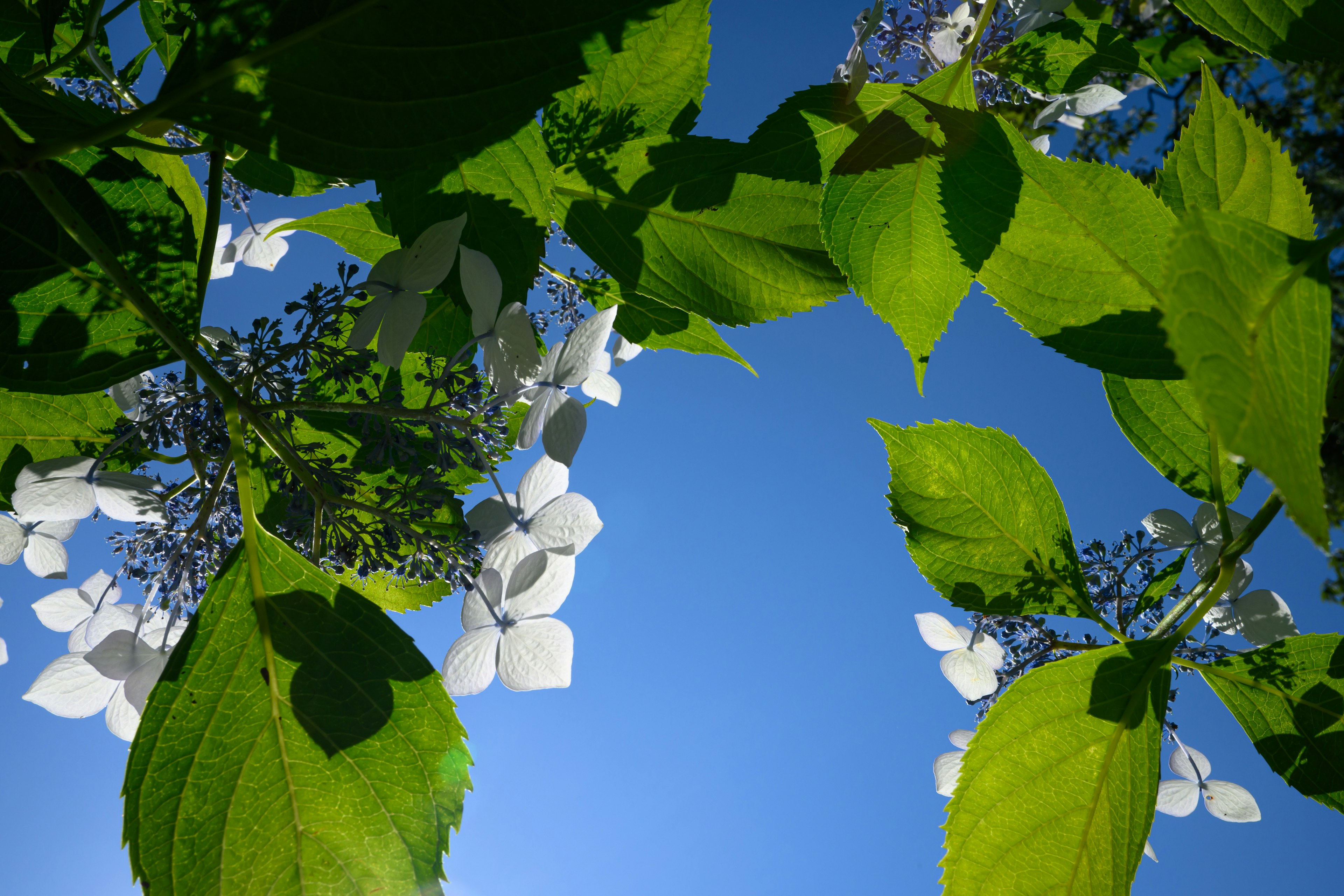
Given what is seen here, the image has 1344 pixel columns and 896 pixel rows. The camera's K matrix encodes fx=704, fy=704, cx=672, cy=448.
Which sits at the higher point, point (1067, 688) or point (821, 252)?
point (821, 252)

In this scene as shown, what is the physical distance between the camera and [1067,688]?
518 millimetres

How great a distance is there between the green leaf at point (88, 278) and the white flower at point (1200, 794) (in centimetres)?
120

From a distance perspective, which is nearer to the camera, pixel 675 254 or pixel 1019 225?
pixel 1019 225

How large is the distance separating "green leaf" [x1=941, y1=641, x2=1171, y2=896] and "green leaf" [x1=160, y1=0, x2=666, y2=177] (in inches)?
20.1

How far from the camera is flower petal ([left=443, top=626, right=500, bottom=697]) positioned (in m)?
0.58

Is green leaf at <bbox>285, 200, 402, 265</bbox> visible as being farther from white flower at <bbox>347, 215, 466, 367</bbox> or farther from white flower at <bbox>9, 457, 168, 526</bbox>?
white flower at <bbox>9, 457, 168, 526</bbox>

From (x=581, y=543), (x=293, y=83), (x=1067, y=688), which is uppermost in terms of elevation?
(x=293, y=83)

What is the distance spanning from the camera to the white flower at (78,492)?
1.84 feet

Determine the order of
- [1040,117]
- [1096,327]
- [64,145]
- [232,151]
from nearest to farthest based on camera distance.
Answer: [64,145]
[1096,327]
[232,151]
[1040,117]

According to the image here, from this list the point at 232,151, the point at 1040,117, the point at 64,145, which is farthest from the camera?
the point at 1040,117

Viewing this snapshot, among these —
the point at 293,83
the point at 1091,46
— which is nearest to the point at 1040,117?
the point at 1091,46

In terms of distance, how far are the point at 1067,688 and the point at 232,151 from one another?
2.55 ft

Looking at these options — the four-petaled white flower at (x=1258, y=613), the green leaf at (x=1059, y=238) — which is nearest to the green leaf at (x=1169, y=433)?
the green leaf at (x=1059, y=238)

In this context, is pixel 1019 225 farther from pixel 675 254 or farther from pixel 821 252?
pixel 675 254
